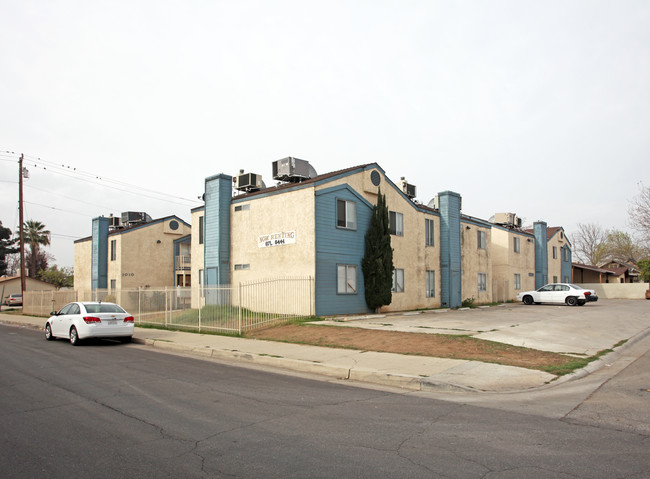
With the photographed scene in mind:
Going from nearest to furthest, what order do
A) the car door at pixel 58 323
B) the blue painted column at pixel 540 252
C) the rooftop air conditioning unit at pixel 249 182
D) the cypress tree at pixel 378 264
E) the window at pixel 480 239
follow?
the car door at pixel 58 323 < the cypress tree at pixel 378 264 < the rooftop air conditioning unit at pixel 249 182 < the window at pixel 480 239 < the blue painted column at pixel 540 252

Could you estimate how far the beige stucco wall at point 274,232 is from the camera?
2095 cm

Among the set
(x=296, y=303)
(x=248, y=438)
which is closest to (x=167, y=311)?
(x=296, y=303)

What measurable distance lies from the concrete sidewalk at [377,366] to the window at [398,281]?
11780 millimetres

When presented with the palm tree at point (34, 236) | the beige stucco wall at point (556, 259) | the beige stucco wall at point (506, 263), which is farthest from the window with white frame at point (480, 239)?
the palm tree at point (34, 236)

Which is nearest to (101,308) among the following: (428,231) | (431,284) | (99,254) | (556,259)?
(431,284)

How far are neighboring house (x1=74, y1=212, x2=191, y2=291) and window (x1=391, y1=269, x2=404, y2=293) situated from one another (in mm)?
19704

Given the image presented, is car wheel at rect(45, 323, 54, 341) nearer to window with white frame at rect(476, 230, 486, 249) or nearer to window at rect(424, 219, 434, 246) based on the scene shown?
window at rect(424, 219, 434, 246)

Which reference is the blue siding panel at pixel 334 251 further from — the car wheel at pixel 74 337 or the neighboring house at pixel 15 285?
the neighboring house at pixel 15 285

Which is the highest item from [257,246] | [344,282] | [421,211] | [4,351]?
[421,211]

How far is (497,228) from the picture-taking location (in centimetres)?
3938

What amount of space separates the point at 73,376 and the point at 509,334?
462 inches

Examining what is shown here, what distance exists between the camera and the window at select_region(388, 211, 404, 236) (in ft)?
83.7

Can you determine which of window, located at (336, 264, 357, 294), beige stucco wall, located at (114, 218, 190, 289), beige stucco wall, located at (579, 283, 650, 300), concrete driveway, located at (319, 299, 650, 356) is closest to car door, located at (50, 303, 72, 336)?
concrete driveway, located at (319, 299, 650, 356)

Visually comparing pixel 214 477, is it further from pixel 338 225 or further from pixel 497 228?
pixel 497 228
